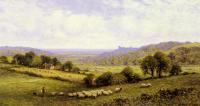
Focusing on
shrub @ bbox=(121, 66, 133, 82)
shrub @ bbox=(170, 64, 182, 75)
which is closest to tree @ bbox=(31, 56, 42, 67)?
shrub @ bbox=(121, 66, 133, 82)

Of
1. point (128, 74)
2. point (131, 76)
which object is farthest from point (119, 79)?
point (131, 76)

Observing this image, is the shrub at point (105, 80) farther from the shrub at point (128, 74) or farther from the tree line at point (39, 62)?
the tree line at point (39, 62)

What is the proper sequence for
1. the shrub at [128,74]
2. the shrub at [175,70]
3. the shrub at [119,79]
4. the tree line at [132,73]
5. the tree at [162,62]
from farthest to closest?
the tree at [162,62] < the shrub at [175,70] < the shrub at [128,74] < the tree line at [132,73] < the shrub at [119,79]

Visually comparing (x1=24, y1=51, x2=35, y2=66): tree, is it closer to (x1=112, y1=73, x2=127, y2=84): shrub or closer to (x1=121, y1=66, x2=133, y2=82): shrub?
(x1=121, y1=66, x2=133, y2=82): shrub

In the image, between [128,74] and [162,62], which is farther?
[162,62]

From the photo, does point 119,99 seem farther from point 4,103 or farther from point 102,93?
point 4,103

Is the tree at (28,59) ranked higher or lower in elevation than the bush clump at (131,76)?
higher

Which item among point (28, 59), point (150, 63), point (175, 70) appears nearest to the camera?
point (175, 70)

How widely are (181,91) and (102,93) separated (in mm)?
16311

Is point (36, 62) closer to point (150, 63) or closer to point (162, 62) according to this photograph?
point (150, 63)

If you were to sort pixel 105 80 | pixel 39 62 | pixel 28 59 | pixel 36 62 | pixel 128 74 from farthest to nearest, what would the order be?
pixel 28 59 < pixel 39 62 < pixel 36 62 < pixel 128 74 < pixel 105 80

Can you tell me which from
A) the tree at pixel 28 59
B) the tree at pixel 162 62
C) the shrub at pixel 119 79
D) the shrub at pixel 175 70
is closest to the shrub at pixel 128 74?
the shrub at pixel 119 79

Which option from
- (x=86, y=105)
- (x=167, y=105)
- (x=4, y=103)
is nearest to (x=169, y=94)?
(x=167, y=105)

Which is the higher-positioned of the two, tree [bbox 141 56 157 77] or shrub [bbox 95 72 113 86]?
tree [bbox 141 56 157 77]
